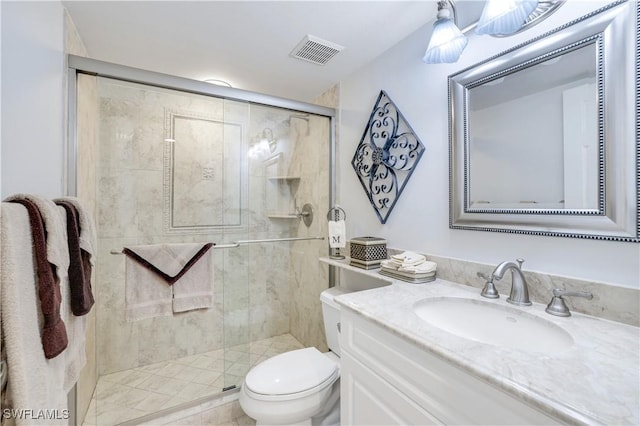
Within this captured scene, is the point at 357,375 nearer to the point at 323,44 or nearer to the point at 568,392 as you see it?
the point at 568,392

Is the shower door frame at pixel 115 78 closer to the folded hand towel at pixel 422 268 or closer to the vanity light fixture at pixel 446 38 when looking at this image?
the vanity light fixture at pixel 446 38

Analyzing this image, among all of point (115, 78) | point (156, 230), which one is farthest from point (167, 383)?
point (115, 78)

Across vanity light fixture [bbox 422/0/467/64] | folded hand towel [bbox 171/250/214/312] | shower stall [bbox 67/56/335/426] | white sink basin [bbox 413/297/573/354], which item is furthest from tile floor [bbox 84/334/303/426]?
vanity light fixture [bbox 422/0/467/64]

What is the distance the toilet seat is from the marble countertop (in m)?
0.60

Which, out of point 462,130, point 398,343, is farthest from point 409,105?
point 398,343

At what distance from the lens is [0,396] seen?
51cm

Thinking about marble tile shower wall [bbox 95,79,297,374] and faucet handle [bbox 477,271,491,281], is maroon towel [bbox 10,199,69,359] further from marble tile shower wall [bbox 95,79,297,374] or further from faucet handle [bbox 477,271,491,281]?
faucet handle [bbox 477,271,491,281]

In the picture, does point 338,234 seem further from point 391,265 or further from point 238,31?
point 238,31

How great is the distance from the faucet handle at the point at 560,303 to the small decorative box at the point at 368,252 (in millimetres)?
803

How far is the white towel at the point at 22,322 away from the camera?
524mm

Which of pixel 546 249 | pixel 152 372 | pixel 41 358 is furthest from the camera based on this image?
pixel 152 372

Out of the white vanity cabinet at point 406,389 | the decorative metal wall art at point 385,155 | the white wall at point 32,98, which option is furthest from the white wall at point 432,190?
the white wall at point 32,98

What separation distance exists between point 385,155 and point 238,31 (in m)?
1.09

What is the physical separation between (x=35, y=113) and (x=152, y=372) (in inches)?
72.5
